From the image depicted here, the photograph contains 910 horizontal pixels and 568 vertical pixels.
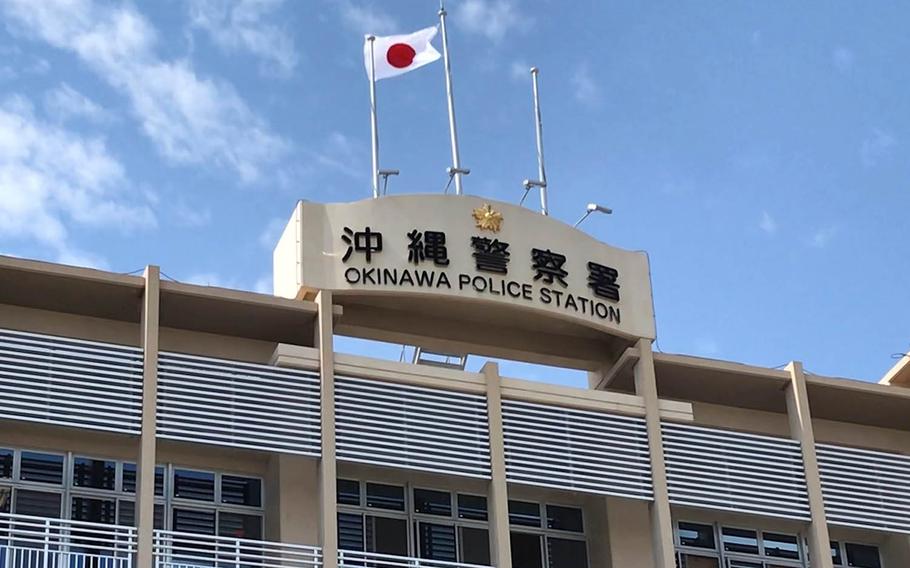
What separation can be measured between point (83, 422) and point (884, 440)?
12444 mm

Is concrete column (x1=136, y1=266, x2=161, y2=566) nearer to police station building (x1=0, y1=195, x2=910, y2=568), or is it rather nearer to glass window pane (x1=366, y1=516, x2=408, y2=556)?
police station building (x1=0, y1=195, x2=910, y2=568)

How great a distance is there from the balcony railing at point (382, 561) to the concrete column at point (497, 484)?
1.11ft

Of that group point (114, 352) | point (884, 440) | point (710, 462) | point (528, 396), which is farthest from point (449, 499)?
point (884, 440)

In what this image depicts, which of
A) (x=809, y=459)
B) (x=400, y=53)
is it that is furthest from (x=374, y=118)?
(x=809, y=459)

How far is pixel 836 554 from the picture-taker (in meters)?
25.8

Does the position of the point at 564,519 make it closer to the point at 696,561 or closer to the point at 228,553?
the point at 696,561

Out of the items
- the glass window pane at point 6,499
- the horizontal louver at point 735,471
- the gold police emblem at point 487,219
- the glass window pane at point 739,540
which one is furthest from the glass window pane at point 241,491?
the glass window pane at point 739,540

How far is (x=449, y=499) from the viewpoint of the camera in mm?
23625

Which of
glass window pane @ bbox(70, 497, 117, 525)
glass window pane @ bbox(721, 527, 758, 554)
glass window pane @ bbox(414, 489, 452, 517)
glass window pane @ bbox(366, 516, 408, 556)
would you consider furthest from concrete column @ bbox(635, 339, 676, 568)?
glass window pane @ bbox(70, 497, 117, 525)

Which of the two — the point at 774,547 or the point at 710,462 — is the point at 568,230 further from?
the point at 774,547

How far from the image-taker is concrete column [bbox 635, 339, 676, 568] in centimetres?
2281

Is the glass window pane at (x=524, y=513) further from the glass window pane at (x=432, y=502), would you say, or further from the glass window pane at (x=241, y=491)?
the glass window pane at (x=241, y=491)

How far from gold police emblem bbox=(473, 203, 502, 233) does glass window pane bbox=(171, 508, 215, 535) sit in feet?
17.5

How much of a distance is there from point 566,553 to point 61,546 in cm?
712
